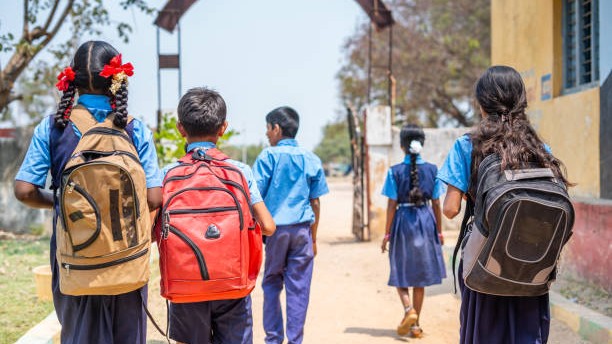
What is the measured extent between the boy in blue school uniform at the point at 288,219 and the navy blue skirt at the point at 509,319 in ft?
6.84

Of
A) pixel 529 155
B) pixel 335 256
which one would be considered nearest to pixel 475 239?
pixel 529 155

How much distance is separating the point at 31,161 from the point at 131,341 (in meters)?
0.89

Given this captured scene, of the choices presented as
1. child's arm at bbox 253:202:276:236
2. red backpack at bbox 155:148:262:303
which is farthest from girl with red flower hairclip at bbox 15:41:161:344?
child's arm at bbox 253:202:276:236

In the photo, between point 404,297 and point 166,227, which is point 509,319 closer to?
point 166,227

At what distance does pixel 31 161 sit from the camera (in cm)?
286

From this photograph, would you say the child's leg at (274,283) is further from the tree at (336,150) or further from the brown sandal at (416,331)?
the tree at (336,150)

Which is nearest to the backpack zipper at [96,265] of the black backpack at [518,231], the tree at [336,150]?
the black backpack at [518,231]

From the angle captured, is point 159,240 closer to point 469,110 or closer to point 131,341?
point 131,341

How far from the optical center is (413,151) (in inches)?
228

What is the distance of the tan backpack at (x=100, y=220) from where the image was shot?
8.52 ft

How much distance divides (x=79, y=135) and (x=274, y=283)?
2.44 metres

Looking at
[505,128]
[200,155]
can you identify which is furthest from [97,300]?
[505,128]

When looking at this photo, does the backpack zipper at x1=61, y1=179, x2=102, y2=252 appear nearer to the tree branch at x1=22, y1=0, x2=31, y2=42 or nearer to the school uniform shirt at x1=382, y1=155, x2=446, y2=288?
the school uniform shirt at x1=382, y1=155, x2=446, y2=288

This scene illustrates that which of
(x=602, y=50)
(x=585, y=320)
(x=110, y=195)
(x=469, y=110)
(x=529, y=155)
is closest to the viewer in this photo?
(x=110, y=195)
